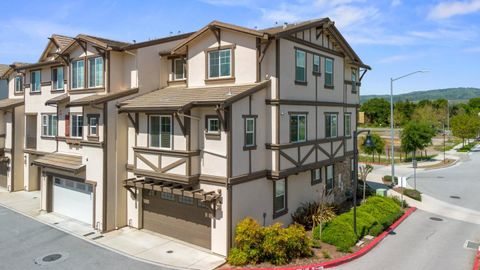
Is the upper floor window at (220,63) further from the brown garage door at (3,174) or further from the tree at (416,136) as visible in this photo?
the tree at (416,136)

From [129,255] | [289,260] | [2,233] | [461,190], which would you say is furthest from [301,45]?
[461,190]

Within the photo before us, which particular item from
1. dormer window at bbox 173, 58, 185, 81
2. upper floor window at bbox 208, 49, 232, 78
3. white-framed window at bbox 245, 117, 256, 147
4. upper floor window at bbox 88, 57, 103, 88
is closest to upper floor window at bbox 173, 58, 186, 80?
dormer window at bbox 173, 58, 185, 81

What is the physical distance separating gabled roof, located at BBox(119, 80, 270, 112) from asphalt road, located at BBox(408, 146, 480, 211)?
1917 cm

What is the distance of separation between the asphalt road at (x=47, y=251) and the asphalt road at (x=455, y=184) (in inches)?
901

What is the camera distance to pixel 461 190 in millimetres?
28750

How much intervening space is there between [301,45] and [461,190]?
21.1 meters

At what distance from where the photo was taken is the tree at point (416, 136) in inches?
1647

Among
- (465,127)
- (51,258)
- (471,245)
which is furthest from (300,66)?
(465,127)

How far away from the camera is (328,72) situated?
20250 mm

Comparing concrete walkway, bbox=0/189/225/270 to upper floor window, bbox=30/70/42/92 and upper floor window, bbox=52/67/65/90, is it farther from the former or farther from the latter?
upper floor window, bbox=30/70/42/92

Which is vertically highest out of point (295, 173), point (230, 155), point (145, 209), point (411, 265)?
point (230, 155)

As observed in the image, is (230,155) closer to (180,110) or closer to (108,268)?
(180,110)

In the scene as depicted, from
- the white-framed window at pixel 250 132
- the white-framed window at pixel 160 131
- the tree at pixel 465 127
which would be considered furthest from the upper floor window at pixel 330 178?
the tree at pixel 465 127

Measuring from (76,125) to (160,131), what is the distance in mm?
6748
